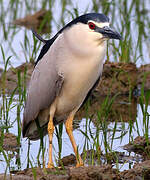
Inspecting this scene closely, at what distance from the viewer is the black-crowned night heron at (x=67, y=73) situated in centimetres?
529

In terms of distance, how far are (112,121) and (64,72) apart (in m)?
2.00

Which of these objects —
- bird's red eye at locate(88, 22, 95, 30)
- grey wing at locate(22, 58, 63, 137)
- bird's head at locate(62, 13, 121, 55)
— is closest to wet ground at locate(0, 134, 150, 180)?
grey wing at locate(22, 58, 63, 137)

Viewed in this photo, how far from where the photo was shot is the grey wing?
18.4 ft

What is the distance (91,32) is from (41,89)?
82cm

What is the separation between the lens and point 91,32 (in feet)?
17.3

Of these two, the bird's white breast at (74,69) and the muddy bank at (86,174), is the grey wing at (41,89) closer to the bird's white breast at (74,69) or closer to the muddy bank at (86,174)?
the bird's white breast at (74,69)

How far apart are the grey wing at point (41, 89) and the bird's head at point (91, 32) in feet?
1.27

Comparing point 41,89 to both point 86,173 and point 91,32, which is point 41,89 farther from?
point 86,173

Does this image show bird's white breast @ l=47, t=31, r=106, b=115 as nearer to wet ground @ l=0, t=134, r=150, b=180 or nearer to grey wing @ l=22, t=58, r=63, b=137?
grey wing @ l=22, t=58, r=63, b=137

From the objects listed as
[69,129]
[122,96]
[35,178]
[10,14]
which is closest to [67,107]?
[69,129]

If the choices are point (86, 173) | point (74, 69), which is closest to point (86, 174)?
point (86, 173)

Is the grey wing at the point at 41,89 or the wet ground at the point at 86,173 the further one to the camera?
the grey wing at the point at 41,89

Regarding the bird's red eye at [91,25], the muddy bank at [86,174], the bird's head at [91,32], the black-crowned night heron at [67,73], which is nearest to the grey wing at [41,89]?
the black-crowned night heron at [67,73]

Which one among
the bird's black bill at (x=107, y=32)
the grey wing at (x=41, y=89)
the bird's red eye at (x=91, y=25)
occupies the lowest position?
the grey wing at (x=41, y=89)
